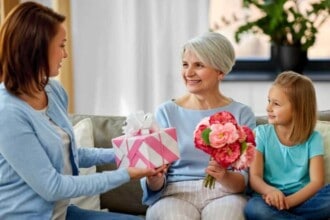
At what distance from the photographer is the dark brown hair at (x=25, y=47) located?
1791mm

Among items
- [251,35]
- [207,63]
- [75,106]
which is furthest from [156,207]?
[251,35]

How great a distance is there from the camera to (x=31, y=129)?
180cm

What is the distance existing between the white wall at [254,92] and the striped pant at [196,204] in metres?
1.20

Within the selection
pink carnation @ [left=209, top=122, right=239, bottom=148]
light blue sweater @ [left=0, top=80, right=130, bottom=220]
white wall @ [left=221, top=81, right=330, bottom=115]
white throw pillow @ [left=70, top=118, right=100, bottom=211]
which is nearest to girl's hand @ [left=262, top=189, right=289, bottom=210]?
pink carnation @ [left=209, top=122, right=239, bottom=148]

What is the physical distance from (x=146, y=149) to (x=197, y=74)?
1.51ft

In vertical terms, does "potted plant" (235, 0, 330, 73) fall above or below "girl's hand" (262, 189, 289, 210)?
above

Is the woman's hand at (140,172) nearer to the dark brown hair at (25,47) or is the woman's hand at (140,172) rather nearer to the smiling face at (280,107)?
the dark brown hair at (25,47)

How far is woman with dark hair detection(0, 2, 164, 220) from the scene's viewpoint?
1.78 m

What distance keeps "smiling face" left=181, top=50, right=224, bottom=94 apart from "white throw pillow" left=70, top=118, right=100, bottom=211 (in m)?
0.52

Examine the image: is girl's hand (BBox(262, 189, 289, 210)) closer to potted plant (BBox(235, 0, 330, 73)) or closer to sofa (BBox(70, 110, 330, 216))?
sofa (BBox(70, 110, 330, 216))

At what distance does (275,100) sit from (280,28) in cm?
111

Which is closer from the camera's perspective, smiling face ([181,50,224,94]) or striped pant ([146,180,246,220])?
striped pant ([146,180,246,220])

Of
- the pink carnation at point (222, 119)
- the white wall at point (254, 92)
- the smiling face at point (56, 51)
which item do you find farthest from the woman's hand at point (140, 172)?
the white wall at point (254, 92)

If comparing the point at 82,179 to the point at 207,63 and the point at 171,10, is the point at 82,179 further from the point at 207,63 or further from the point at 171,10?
the point at 171,10
